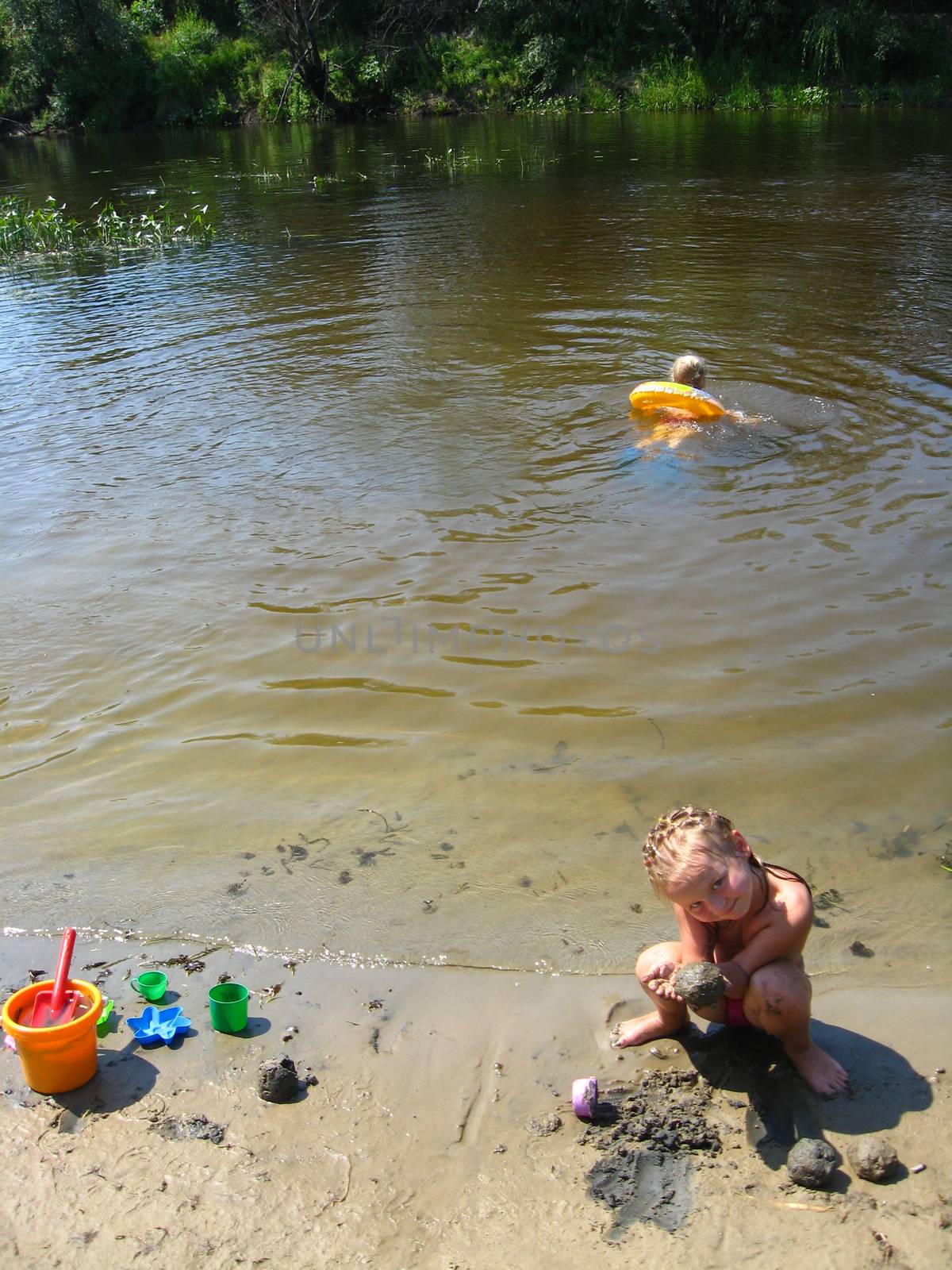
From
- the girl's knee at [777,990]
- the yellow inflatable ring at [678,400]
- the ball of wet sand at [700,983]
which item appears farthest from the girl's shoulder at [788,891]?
the yellow inflatable ring at [678,400]

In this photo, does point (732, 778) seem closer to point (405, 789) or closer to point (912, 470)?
point (405, 789)

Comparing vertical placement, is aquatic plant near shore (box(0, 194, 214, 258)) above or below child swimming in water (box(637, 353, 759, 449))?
above

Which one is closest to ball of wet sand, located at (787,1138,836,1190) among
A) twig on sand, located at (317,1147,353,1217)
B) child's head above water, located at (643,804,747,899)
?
child's head above water, located at (643,804,747,899)

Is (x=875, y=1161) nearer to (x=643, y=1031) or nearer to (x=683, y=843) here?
(x=643, y=1031)

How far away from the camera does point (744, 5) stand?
3559 cm

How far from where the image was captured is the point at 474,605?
5.98 meters

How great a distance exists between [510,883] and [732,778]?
1.11 meters

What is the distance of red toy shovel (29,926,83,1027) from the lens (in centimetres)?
315

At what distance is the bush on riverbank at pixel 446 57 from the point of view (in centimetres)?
3369

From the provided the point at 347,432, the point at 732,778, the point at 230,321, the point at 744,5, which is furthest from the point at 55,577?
the point at 744,5

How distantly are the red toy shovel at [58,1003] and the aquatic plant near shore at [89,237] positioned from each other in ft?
54.3

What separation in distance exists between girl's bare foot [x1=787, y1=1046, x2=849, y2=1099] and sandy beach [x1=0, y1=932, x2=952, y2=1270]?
0.04 m

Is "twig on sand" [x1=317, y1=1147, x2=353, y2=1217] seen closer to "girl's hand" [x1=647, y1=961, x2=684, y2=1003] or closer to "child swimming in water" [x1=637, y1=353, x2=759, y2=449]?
"girl's hand" [x1=647, y1=961, x2=684, y2=1003]

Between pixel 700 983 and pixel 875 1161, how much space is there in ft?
1.95
